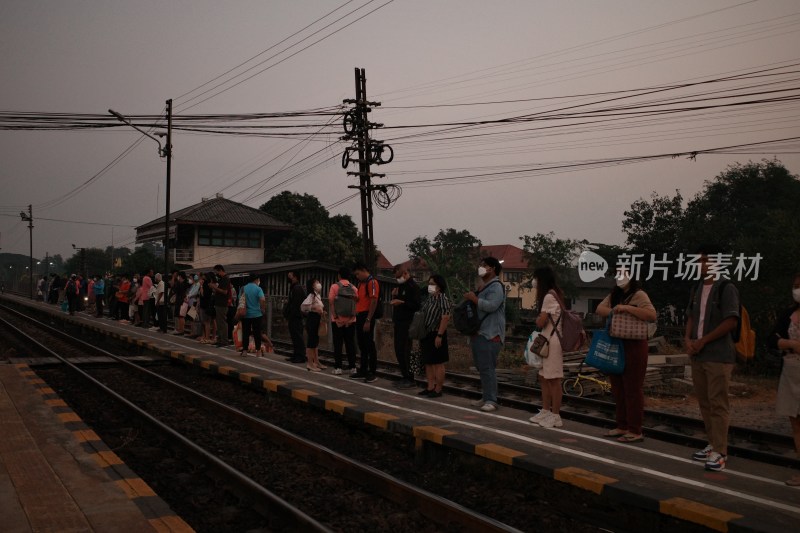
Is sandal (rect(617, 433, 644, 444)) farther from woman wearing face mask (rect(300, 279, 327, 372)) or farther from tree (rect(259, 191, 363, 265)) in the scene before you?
tree (rect(259, 191, 363, 265))

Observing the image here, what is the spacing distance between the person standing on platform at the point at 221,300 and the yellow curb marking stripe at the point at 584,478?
10.6 meters

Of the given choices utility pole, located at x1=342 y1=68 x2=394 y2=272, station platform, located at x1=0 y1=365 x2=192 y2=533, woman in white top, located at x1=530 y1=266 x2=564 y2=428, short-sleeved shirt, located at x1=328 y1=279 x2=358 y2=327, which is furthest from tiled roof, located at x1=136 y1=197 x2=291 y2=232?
woman in white top, located at x1=530 y1=266 x2=564 y2=428

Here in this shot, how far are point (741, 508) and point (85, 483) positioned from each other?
4873mm

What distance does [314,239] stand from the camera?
4525 cm

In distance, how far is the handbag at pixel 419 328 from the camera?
882 centimetres

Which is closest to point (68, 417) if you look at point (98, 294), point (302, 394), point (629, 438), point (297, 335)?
point (302, 394)

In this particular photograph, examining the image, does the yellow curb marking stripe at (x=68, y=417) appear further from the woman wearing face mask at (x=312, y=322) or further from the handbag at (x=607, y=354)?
the handbag at (x=607, y=354)

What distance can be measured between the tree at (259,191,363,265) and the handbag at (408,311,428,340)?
119 ft

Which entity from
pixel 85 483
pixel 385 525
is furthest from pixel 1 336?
pixel 385 525

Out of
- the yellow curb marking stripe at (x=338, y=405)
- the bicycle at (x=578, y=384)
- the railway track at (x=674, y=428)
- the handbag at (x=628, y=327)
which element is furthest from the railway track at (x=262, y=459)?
the bicycle at (x=578, y=384)

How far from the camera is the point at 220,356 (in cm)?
1402

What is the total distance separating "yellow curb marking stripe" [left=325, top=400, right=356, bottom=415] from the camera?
8174mm

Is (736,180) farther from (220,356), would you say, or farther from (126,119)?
(220,356)

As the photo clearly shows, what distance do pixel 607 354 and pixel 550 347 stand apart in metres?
0.73
